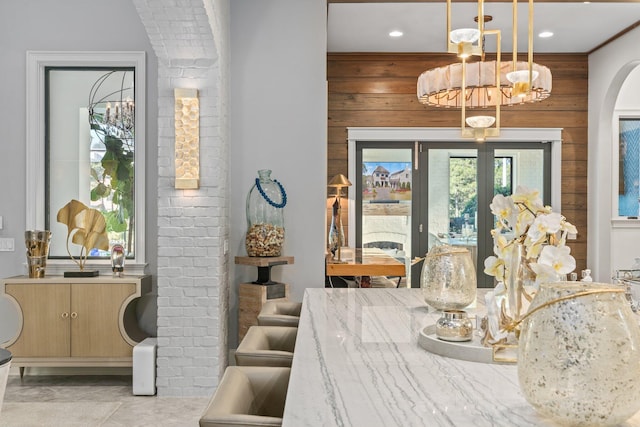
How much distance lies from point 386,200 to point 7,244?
385 centimetres

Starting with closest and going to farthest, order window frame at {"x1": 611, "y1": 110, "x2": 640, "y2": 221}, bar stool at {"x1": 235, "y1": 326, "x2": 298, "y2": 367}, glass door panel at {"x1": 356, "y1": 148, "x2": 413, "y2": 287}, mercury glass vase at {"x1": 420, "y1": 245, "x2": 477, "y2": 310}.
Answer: mercury glass vase at {"x1": 420, "y1": 245, "x2": 477, "y2": 310} → bar stool at {"x1": 235, "y1": 326, "x2": 298, "y2": 367} → window frame at {"x1": 611, "y1": 110, "x2": 640, "y2": 221} → glass door panel at {"x1": 356, "y1": 148, "x2": 413, "y2": 287}

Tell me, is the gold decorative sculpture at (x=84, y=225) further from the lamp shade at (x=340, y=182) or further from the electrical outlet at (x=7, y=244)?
the lamp shade at (x=340, y=182)

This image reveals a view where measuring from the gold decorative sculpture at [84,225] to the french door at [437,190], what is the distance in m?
3.02

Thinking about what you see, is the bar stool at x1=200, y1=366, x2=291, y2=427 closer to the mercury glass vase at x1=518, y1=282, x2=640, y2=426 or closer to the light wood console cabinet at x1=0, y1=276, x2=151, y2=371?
the mercury glass vase at x1=518, y1=282, x2=640, y2=426

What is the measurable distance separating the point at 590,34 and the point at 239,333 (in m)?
4.46

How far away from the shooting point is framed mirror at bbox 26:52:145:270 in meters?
4.68

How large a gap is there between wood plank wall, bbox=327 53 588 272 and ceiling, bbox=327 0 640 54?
6.1 inches

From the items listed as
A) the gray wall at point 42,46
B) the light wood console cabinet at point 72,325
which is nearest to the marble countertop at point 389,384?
the light wood console cabinet at point 72,325

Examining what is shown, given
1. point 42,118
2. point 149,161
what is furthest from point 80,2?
point 149,161

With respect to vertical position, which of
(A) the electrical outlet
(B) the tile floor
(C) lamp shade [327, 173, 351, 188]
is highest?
(C) lamp shade [327, 173, 351, 188]

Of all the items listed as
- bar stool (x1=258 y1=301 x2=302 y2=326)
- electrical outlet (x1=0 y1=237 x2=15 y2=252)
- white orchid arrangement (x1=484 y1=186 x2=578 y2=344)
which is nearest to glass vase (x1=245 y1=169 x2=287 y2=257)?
bar stool (x1=258 y1=301 x2=302 y2=326)

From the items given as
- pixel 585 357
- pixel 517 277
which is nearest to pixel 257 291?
pixel 517 277

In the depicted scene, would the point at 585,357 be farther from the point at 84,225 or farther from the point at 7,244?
the point at 7,244

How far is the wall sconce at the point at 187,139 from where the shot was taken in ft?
13.0
